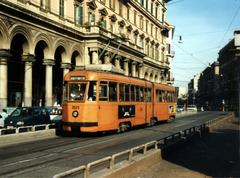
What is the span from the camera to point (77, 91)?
933 inches

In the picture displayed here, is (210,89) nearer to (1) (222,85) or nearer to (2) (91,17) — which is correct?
(1) (222,85)

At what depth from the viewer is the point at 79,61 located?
4997 centimetres

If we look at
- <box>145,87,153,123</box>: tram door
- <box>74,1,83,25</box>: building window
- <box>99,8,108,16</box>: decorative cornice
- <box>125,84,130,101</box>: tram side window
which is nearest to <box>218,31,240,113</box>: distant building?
<box>99,8,108,16</box>: decorative cornice

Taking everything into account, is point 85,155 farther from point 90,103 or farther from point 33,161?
point 90,103

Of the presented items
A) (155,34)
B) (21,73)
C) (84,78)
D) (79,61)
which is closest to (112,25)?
(79,61)

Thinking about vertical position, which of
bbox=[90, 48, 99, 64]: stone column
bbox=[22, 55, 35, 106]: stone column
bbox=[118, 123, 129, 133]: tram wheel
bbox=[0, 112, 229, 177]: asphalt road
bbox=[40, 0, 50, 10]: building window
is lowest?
bbox=[0, 112, 229, 177]: asphalt road

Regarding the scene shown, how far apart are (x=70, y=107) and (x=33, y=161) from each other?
8.79 meters

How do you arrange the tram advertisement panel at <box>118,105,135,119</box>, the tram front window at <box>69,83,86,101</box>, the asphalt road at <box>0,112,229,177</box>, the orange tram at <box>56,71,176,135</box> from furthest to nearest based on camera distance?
the tram advertisement panel at <box>118,105,135,119</box>
the tram front window at <box>69,83,86,101</box>
the orange tram at <box>56,71,176,135</box>
the asphalt road at <box>0,112,229,177</box>

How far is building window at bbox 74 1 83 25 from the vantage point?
48469 mm

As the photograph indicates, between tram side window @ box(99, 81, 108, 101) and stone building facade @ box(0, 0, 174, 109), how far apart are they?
42.4 ft

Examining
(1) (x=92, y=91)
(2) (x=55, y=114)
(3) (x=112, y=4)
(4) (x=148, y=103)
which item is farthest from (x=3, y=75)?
(3) (x=112, y=4)

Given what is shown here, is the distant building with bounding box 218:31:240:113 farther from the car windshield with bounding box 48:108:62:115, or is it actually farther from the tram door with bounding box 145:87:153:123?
the car windshield with bounding box 48:108:62:115

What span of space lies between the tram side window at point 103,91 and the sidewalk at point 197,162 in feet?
16.0

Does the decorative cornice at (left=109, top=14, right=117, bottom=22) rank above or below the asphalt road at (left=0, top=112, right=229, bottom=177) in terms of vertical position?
above
